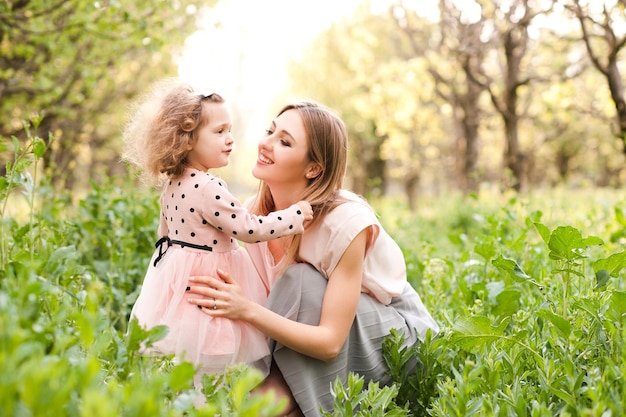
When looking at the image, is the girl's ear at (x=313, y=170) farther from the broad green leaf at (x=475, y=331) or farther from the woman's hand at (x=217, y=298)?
the broad green leaf at (x=475, y=331)

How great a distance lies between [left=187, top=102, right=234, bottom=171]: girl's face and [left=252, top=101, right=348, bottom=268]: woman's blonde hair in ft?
1.22

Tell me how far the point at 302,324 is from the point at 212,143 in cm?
86

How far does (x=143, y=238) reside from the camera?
4090 mm

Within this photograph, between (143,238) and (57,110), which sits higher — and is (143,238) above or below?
below

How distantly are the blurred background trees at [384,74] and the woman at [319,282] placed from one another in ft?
3.42

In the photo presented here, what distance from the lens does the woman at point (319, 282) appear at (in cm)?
239

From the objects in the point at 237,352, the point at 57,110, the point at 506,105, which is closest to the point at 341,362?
the point at 237,352

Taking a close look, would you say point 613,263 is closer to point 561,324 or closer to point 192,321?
point 561,324

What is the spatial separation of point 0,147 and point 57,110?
698 centimetres

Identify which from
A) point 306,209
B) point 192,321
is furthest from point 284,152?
point 192,321

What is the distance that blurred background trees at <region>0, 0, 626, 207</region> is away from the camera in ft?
21.6

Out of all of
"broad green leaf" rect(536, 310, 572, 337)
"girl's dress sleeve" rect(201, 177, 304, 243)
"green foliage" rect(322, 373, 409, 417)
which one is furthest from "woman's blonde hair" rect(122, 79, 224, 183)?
"broad green leaf" rect(536, 310, 572, 337)

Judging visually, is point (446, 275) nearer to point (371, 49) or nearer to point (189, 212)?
point (189, 212)

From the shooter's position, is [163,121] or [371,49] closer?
[163,121]
